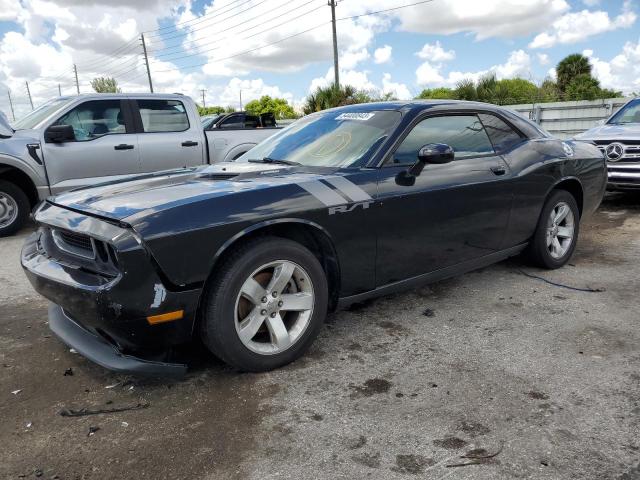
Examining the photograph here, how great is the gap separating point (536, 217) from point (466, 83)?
1844 centimetres

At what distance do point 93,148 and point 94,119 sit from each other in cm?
45

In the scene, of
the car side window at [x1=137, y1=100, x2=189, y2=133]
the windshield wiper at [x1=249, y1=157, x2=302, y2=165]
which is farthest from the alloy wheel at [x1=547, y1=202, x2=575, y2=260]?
the car side window at [x1=137, y1=100, x2=189, y2=133]

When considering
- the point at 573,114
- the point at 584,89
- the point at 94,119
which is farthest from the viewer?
the point at 584,89

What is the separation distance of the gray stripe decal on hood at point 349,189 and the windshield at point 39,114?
531 centimetres

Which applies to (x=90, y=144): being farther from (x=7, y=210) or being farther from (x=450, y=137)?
(x=450, y=137)

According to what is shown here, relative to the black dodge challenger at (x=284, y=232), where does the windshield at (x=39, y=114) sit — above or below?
above

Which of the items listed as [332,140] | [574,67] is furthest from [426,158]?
[574,67]

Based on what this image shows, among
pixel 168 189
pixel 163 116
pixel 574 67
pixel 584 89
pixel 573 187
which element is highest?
pixel 574 67

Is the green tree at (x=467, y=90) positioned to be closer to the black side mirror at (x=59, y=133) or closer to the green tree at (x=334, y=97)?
the green tree at (x=334, y=97)

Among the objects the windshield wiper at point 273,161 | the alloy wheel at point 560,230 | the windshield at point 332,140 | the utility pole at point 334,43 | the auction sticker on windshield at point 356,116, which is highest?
the utility pole at point 334,43

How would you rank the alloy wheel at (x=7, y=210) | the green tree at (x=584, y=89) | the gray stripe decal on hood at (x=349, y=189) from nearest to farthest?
the gray stripe decal on hood at (x=349, y=189) → the alloy wheel at (x=7, y=210) → the green tree at (x=584, y=89)

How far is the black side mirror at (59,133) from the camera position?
650 centimetres

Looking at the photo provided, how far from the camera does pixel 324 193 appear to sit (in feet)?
10.2

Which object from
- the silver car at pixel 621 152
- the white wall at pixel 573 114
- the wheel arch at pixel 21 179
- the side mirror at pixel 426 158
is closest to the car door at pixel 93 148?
the wheel arch at pixel 21 179
